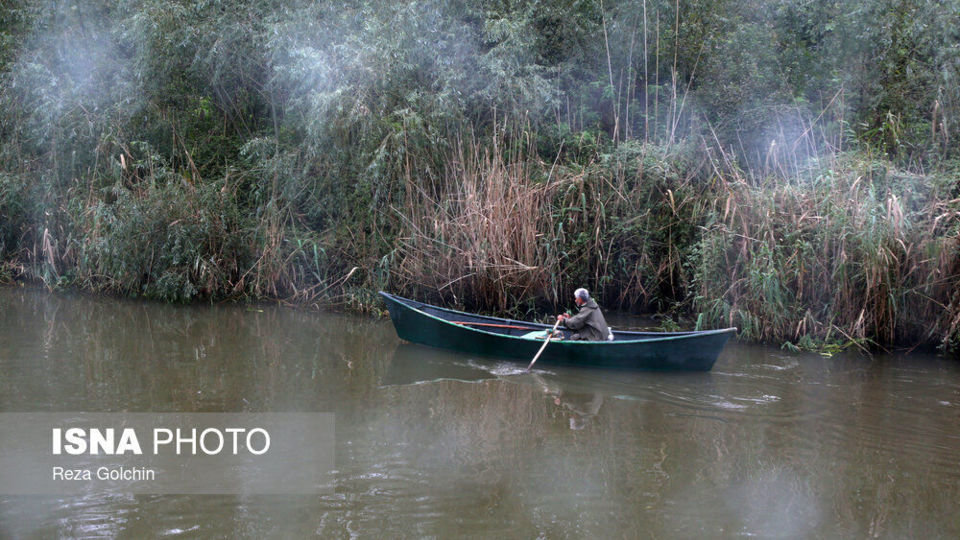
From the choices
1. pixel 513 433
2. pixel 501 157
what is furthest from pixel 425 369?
pixel 501 157

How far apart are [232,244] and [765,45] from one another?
9379mm

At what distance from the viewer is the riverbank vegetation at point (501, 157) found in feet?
30.7

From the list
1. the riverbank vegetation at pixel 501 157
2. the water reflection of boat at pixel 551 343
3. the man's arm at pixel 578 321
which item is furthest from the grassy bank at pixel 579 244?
the man's arm at pixel 578 321

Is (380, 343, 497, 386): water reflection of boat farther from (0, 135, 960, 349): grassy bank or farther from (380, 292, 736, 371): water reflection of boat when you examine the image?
(0, 135, 960, 349): grassy bank

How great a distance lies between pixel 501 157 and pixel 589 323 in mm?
3300

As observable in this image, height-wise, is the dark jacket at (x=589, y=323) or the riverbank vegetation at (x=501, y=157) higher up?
the riverbank vegetation at (x=501, y=157)

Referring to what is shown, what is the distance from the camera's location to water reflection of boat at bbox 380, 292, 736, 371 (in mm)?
8023

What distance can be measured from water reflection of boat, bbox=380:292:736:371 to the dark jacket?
0.91ft

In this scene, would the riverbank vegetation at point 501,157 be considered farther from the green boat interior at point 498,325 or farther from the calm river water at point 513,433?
the calm river water at point 513,433

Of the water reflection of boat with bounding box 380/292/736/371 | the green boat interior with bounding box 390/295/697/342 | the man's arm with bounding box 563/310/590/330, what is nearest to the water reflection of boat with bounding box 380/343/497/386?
the water reflection of boat with bounding box 380/292/736/371

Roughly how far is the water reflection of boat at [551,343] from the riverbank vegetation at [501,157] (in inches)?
43.3

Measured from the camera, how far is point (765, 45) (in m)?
13.8

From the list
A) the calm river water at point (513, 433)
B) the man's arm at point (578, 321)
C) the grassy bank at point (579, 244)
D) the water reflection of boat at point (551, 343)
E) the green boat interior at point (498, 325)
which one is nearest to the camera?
the calm river water at point (513, 433)

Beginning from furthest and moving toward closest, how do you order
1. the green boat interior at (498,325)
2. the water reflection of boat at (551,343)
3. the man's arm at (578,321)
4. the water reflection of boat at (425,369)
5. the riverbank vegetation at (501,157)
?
1. the riverbank vegetation at (501,157)
2. the green boat interior at (498,325)
3. the man's arm at (578,321)
4. the water reflection of boat at (425,369)
5. the water reflection of boat at (551,343)
